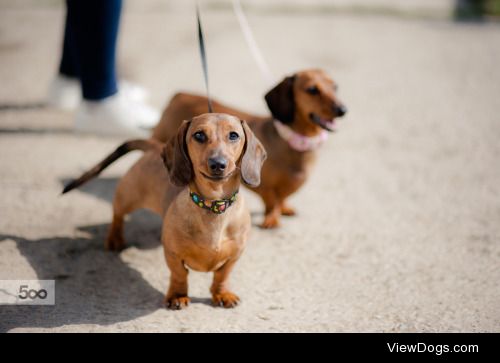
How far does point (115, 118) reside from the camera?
13.4 feet

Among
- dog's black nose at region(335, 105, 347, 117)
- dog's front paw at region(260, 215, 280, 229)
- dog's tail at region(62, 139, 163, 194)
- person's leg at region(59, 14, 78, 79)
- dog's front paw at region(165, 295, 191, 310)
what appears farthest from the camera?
person's leg at region(59, 14, 78, 79)

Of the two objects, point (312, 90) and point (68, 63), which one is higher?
point (312, 90)

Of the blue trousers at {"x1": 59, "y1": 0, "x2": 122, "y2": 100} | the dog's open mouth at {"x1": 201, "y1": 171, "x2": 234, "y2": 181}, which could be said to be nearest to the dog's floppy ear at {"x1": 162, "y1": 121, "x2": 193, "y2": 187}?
the dog's open mouth at {"x1": 201, "y1": 171, "x2": 234, "y2": 181}

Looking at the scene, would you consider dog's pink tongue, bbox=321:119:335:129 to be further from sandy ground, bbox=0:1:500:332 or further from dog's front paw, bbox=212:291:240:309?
dog's front paw, bbox=212:291:240:309

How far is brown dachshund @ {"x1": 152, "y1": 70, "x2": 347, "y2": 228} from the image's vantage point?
126 inches

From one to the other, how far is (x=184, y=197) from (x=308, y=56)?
12.0 ft

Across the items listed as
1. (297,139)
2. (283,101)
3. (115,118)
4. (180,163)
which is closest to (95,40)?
(115,118)

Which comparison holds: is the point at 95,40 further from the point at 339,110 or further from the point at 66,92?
the point at 339,110

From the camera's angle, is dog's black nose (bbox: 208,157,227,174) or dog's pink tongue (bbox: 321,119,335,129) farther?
dog's pink tongue (bbox: 321,119,335,129)

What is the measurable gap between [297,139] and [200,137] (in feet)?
3.53

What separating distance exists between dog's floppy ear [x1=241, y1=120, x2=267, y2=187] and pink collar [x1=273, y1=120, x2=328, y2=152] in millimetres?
862

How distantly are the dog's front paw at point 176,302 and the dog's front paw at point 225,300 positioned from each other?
0.42 feet

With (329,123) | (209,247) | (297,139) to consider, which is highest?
(329,123)

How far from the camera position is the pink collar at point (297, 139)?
327 centimetres
